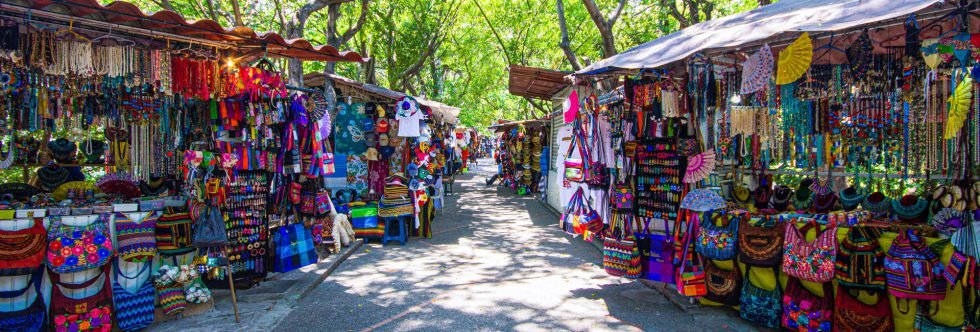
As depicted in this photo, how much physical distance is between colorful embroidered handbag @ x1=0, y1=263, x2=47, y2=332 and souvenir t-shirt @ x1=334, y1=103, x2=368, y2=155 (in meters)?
5.45

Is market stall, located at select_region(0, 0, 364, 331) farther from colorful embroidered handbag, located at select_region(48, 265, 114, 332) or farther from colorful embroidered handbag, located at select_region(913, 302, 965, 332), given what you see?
colorful embroidered handbag, located at select_region(913, 302, 965, 332)

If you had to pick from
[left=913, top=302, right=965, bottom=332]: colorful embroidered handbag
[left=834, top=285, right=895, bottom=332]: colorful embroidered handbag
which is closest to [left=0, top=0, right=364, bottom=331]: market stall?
[left=834, top=285, right=895, bottom=332]: colorful embroidered handbag

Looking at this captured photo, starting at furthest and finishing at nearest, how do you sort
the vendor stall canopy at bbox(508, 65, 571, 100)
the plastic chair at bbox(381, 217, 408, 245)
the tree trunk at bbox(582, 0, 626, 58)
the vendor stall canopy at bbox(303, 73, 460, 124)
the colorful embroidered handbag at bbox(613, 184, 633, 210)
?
the vendor stall canopy at bbox(303, 73, 460, 124) < the vendor stall canopy at bbox(508, 65, 571, 100) < the tree trunk at bbox(582, 0, 626, 58) < the plastic chair at bbox(381, 217, 408, 245) < the colorful embroidered handbag at bbox(613, 184, 633, 210)

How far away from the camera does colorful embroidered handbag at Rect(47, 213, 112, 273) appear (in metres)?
4.24

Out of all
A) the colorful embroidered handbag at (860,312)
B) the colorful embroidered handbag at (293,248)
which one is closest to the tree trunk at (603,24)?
the colorful embroidered handbag at (293,248)

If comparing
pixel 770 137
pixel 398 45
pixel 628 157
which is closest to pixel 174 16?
pixel 628 157

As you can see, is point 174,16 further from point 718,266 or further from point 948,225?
point 948,225

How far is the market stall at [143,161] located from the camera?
4234mm

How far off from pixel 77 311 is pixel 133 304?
1.25 feet

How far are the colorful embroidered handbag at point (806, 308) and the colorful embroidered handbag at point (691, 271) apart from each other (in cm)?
75

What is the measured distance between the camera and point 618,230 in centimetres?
577

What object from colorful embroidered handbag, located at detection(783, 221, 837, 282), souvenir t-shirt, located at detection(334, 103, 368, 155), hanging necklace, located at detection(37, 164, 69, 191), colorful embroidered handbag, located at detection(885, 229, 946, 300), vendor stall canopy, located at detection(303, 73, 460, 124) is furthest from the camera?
souvenir t-shirt, located at detection(334, 103, 368, 155)

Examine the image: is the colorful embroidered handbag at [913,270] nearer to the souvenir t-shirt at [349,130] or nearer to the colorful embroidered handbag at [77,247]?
the colorful embroidered handbag at [77,247]

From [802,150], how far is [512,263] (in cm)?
393
